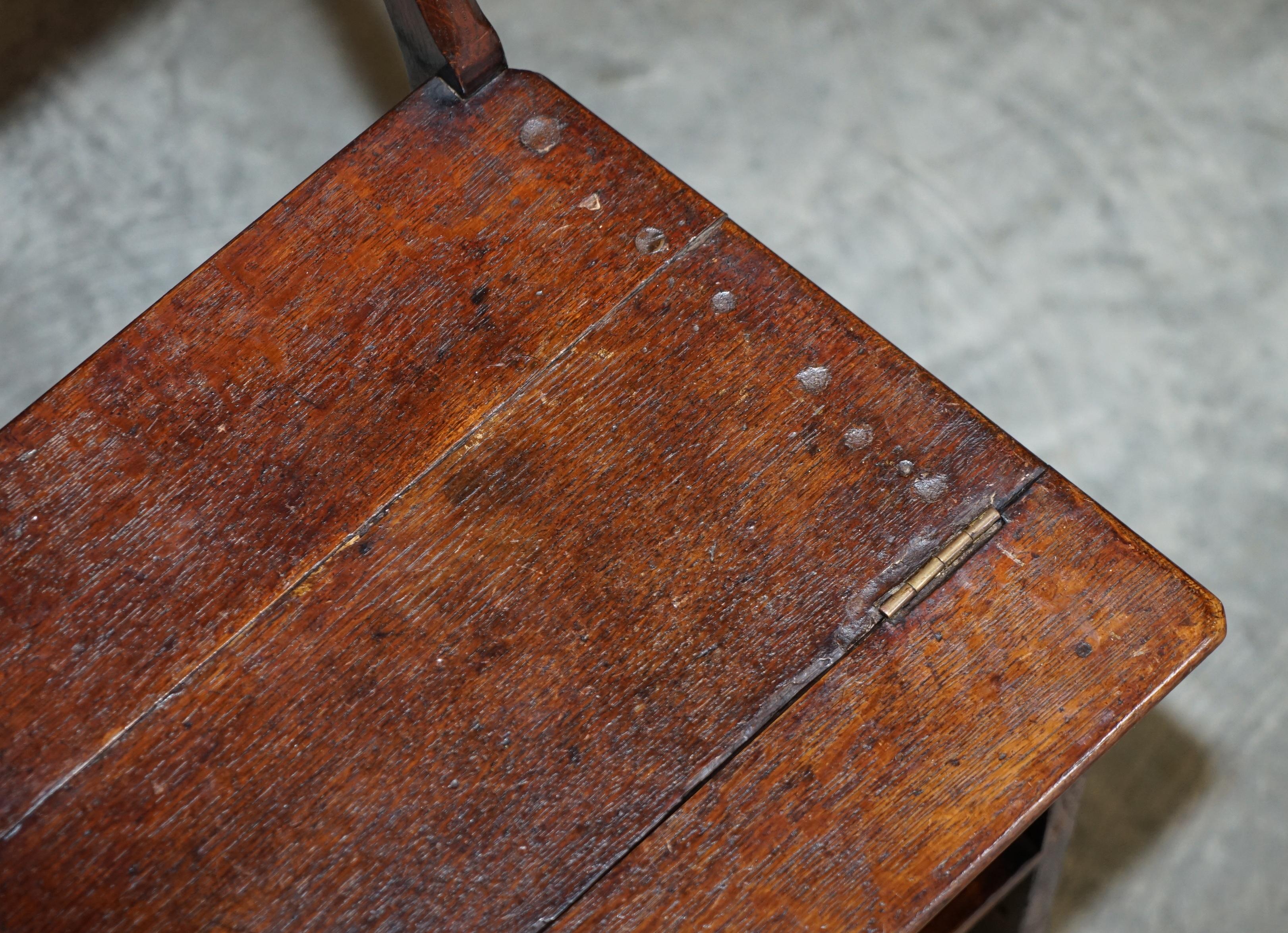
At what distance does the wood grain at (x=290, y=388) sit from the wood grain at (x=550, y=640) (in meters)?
0.03

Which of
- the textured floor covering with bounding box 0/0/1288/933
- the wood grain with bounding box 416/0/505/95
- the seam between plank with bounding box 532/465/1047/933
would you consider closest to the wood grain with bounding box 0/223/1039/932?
the seam between plank with bounding box 532/465/1047/933

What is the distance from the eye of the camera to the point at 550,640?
0.88m

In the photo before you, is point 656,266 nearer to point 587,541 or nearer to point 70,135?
point 587,541

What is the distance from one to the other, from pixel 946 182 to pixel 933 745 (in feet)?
3.86

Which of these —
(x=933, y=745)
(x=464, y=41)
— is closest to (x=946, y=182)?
(x=464, y=41)

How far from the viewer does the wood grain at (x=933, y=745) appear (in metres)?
0.82

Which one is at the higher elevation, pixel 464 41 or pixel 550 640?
pixel 464 41

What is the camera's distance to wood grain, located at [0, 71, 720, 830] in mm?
872

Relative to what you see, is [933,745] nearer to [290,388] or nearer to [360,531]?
[360,531]

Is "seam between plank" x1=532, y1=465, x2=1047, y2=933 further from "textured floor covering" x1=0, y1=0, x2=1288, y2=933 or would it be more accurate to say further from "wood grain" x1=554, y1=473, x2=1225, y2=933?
"textured floor covering" x1=0, y1=0, x2=1288, y2=933

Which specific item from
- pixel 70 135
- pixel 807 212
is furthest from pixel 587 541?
pixel 70 135

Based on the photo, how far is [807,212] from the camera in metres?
1.80

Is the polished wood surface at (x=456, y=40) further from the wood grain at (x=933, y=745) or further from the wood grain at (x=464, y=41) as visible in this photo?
the wood grain at (x=933, y=745)

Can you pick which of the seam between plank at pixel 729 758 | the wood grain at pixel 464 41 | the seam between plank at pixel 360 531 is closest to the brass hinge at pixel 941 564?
the seam between plank at pixel 729 758
